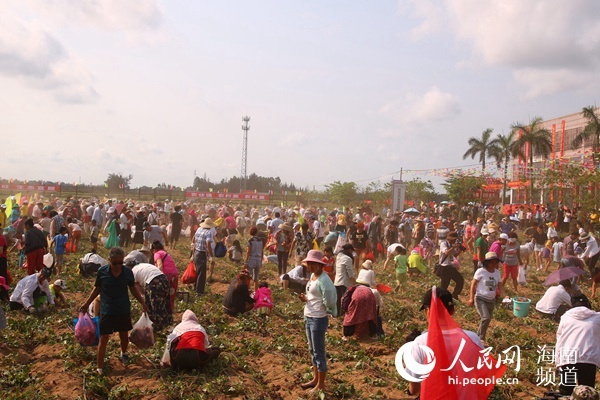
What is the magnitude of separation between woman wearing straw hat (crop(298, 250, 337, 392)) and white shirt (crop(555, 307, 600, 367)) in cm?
265

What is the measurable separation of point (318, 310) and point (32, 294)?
21.1 ft

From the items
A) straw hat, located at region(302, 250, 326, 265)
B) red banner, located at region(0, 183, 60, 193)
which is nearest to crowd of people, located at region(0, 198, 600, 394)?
straw hat, located at region(302, 250, 326, 265)

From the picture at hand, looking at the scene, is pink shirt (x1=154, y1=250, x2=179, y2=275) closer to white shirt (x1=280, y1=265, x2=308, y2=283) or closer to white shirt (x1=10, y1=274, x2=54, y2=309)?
white shirt (x1=10, y1=274, x2=54, y2=309)

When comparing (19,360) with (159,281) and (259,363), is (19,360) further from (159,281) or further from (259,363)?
A: (259,363)

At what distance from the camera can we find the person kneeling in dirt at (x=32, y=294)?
999 cm

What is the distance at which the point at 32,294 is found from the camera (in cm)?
1009

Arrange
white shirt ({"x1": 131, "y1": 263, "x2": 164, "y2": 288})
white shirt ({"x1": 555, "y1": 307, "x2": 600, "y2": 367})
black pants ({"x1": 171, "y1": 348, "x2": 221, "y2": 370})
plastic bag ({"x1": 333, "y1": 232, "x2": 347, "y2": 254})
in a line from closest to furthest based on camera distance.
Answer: white shirt ({"x1": 555, "y1": 307, "x2": 600, "y2": 367}) → black pants ({"x1": 171, "y1": 348, "x2": 221, "y2": 370}) → white shirt ({"x1": 131, "y1": 263, "x2": 164, "y2": 288}) → plastic bag ({"x1": 333, "y1": 232, "x2": 347, "y2": 254})

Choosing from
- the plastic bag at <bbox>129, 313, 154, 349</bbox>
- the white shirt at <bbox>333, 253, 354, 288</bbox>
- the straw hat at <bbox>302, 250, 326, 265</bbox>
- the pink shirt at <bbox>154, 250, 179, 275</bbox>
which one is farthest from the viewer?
→ the white shirt at <bbox>333, 253, 354, 288</bbox>

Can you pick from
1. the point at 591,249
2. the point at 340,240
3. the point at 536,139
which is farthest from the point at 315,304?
the point at 536,139

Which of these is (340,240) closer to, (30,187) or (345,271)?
(345,271)

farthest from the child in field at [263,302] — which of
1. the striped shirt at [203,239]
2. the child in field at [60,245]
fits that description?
the child in field at [60,245]

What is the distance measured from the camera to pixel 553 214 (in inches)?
1168

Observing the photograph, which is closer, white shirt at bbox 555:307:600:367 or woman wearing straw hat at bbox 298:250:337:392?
white shirt at bbox 555:307:600:367

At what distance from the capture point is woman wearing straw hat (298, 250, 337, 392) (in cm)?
652
